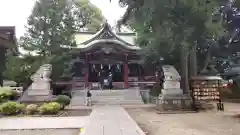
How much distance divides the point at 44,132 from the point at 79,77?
18.2 metres

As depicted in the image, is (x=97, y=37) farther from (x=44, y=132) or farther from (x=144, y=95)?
(x=44, y=132)

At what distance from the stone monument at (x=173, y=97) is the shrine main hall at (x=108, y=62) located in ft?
33.9

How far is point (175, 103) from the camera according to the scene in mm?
13906

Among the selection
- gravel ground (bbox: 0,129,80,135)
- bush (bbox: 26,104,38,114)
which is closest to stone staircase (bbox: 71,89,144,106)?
bush (bbox: 26,104,38,114)

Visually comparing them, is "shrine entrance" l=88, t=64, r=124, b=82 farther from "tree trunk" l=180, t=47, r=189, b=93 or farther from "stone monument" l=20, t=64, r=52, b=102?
"tree trunk" l=180, t=47, r=189, b=93

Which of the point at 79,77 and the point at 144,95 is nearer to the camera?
the point at 144,95

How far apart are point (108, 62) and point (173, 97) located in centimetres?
1348

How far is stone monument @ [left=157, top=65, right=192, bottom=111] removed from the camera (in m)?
13.9

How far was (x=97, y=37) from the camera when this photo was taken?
A: 2580 centimetres

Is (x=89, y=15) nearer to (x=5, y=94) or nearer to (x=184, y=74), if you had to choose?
(x=5, y=94)

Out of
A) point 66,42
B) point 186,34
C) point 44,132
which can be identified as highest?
point 66,42

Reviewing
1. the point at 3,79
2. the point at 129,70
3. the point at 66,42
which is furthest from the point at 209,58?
the point at 3,79

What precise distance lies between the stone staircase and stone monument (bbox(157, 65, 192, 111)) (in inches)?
232

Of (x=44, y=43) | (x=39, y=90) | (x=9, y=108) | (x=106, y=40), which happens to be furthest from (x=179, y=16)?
(x=106, y=40)
